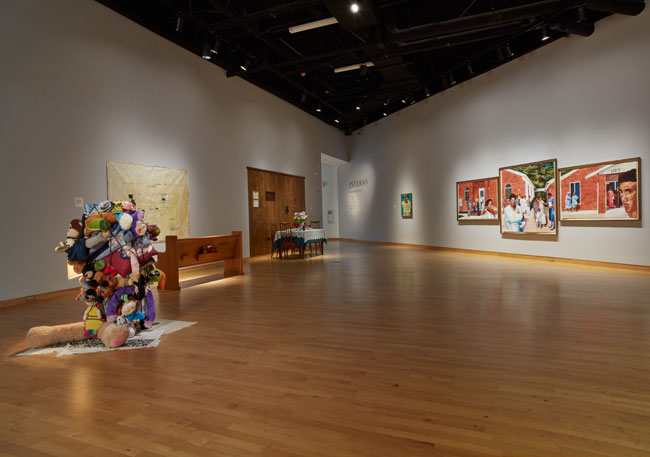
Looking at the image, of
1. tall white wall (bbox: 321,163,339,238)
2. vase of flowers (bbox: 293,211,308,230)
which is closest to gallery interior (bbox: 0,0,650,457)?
vase of flowers (bbox: 293,211,308,230)

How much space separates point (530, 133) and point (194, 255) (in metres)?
7.89

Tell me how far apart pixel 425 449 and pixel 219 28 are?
8116 mm

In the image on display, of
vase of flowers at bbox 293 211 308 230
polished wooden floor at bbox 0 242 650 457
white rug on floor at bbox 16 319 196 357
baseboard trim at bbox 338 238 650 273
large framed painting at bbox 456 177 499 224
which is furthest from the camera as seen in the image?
vase of flowers at bbox 293 211 308 230

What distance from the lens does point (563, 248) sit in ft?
25.7

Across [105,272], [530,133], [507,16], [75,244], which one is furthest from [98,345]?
[530,133]

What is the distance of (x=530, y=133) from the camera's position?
27.7ft

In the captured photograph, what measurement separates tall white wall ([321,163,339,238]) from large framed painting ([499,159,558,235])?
940 cm

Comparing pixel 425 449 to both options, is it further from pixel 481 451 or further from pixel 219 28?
pixel 219 28

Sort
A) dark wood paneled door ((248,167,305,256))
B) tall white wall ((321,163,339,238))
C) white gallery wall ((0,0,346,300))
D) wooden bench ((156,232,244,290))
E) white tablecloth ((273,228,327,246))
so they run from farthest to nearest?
tall white wall ((321,163,339,238))
dark wood paneled door ((248,167,305,256))
white tablecloth ((273,228,327,246))
wooden bench ((156,232,244,290))
white gallery wall ((0,0,346,300))

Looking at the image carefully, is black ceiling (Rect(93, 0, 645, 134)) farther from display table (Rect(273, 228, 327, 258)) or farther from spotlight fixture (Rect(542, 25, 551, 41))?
display table (Rect(273, 228, 327, 258))

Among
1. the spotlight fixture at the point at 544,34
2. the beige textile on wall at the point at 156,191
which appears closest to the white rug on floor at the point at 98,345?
the beige textile on wall at the point at 156,191

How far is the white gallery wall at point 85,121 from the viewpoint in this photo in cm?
515

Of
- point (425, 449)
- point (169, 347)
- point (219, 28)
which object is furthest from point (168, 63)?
point (425, 449)

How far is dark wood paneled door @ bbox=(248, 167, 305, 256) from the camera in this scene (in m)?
10.4
